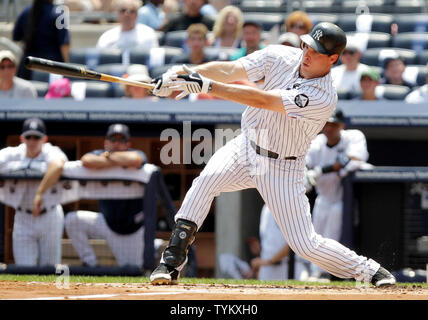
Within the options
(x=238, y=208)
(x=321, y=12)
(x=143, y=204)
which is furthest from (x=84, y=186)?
(x=321, y=12)

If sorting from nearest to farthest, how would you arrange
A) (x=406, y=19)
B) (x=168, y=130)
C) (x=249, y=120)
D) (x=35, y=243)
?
1. (x=249, y=120)
2. (x=35, y=243)
3. (x=168, y=130)
4. (x=406, y=19)

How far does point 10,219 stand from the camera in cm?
827

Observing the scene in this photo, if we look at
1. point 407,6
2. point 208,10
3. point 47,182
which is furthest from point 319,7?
point 47,182

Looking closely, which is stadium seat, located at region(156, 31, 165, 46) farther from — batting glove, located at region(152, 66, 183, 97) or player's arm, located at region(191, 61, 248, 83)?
batting glove, located at region(152, 66, 183, 97)

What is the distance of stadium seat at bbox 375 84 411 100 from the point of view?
916cm

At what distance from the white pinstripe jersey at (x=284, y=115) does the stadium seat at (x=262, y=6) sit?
5944 millimetres

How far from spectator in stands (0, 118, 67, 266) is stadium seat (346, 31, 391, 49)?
11.7ft

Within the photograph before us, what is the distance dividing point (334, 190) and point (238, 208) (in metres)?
0.85

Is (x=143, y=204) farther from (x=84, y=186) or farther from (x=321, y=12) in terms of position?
(x=321, y=12)

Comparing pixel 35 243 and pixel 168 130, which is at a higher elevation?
pixel 168 130

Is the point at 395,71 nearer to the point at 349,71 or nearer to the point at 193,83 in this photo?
the point at 349,71

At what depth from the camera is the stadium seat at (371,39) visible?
1022 cm

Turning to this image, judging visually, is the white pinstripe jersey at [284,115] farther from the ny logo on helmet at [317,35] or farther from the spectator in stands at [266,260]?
the spectator in stands at [266,260]

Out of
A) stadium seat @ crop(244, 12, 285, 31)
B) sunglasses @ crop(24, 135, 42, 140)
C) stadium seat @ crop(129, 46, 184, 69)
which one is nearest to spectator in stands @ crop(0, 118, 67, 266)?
sunglasses @ crop(24, 135, 42, 140)
